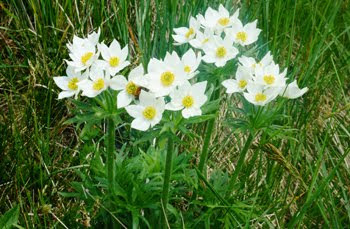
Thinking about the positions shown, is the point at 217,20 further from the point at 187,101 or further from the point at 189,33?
the point at 187,101

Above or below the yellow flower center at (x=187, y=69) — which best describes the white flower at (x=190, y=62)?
above

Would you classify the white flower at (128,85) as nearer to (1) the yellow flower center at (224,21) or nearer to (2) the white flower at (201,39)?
(2) the white flower at (201,39)

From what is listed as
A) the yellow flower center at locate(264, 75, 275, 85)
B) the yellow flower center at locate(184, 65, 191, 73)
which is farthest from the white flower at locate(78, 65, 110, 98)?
the yellow flower center at locate(264, 75, 275, 85)

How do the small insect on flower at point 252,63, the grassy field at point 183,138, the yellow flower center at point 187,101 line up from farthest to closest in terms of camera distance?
the grassy field at point 183,138 → the small insect on flower at point 252,63 → the yellow flower center at point 187,101

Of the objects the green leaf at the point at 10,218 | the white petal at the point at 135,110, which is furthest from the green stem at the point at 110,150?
A: the green leaf at the point at 10,218

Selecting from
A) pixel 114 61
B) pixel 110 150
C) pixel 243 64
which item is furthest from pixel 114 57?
pixel 243 64

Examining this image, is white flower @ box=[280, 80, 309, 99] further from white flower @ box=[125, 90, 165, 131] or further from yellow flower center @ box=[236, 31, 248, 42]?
white flower @ box=[125, 90, 165, 131]

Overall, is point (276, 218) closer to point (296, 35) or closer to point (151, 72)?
point (151, 72)

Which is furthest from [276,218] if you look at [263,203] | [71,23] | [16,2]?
[16,2]


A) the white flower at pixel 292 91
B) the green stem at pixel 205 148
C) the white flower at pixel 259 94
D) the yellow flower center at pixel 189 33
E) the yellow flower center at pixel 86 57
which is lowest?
the green stem at pixel 205 148
